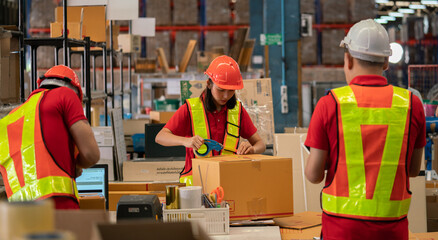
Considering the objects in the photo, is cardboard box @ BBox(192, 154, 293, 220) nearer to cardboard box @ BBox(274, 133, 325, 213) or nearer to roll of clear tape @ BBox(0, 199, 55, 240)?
cardboard box @ BBox(274, 133, 325, 213)

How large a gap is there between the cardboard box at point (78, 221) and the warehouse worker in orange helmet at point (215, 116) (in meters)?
2.50

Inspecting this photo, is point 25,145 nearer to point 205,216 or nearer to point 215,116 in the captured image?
point 205,216

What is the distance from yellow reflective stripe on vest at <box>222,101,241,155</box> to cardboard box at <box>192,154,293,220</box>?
0.55m

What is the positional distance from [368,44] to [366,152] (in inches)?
17.5

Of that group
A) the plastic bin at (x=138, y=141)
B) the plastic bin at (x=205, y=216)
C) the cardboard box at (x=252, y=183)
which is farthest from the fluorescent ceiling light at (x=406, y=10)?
the plastic bin at (x=205, y=216)

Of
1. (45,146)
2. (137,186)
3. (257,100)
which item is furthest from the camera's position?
(257,100)

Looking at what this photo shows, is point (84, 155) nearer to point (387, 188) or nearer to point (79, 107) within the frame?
point (79, 107)

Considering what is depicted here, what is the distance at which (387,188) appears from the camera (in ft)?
7.84

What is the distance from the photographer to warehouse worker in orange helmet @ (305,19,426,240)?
2375mm

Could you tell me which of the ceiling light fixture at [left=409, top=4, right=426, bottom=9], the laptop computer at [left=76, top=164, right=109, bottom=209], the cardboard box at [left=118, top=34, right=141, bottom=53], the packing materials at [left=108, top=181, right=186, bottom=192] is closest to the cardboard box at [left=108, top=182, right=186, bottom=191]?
the packing materials at [left=108, top=181, right=186, bottom=192]

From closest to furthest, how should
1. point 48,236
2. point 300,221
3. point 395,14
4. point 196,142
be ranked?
point 48,236 → point 300,221 → point 196,142 → point 395,14

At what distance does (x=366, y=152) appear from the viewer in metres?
2.38

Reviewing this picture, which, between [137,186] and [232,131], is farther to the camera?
[137,186]

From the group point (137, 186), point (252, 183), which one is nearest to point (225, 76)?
point (252, 183)
